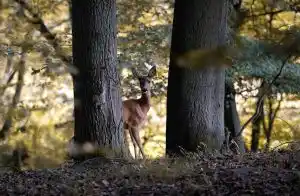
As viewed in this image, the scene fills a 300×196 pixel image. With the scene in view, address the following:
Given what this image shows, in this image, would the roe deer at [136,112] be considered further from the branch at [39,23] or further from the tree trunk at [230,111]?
the branch at [39,23]

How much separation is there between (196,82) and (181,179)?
3.49 meters

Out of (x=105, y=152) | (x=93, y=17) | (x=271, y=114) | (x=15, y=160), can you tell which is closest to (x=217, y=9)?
(x=93, y=17)

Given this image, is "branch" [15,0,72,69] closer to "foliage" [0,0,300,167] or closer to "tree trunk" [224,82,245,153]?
"foliage" [0,0,300,167]

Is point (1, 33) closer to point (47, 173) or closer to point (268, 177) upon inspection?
point (47, 173)

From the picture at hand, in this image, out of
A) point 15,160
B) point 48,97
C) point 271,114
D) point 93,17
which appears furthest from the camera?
point 271,114

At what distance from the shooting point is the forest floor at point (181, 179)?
18.7ft

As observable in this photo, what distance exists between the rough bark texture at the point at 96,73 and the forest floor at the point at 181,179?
3.06ft

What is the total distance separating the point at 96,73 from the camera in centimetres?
865

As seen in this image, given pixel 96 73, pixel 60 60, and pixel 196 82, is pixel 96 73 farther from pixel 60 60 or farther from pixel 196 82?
pixel 60 60

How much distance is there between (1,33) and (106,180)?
8.88 meters

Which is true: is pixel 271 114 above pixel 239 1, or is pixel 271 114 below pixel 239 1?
below

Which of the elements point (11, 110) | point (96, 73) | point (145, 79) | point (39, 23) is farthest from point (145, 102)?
point (11, 110)

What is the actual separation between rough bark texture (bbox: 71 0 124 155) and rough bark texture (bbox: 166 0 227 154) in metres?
1.25

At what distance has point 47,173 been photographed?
7863 mm
